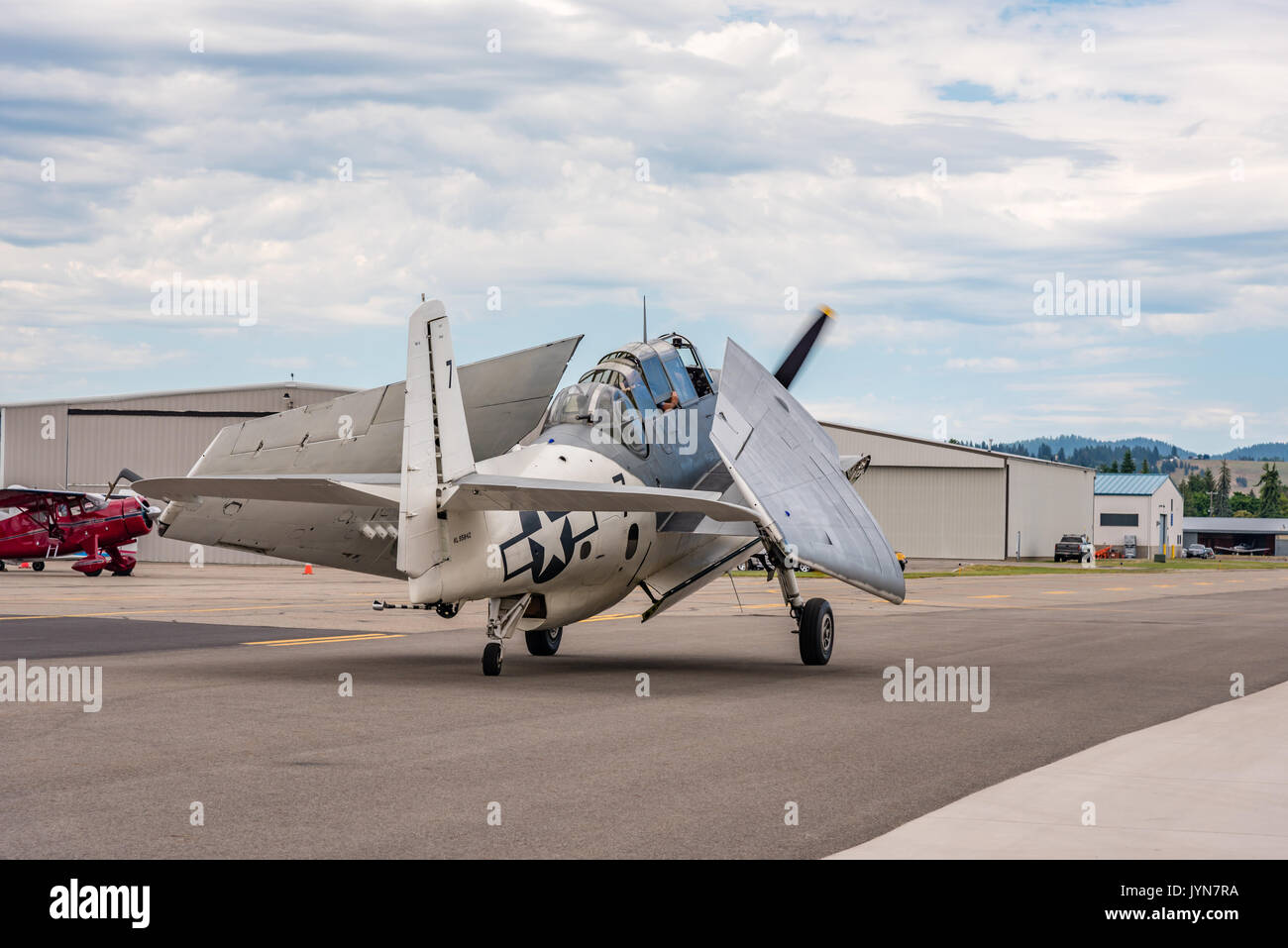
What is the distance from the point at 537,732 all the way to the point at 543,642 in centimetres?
726

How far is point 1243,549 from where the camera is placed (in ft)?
571

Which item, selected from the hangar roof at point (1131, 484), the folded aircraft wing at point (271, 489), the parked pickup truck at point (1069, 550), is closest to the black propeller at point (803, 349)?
the folded aircraft wing at point (271, 489)

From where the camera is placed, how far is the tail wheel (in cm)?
1471

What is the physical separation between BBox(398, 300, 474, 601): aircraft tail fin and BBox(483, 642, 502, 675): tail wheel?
5.71ft

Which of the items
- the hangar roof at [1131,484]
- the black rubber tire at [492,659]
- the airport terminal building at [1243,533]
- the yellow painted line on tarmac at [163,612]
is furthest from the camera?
the airport terminal building at [1243,533]

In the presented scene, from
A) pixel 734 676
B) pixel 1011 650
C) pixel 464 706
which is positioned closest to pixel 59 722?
pixel 464 706

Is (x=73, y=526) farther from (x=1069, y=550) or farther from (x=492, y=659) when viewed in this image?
(x=1069, y=550)

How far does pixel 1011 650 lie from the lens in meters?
19.4

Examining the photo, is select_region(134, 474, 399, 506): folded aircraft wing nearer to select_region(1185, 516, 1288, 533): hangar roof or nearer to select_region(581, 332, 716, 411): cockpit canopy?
select_region(581, 332, 716, 411): cockpit canopy

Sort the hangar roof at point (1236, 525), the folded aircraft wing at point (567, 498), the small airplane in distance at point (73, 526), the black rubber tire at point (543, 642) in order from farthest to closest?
the hangar roof at point (1236, 525) → the small airplane in distance at point (73, 526) → the black rubber tire at point (543, 642) → the folded aircraft wing at point (567, 498)

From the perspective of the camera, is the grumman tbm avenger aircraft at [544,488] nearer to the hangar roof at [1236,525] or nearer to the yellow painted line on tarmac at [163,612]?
the yellow painted line on tarmac at [163,612]

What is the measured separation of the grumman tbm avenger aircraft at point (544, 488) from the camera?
43.3ft

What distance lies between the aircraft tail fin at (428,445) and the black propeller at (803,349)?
9123 millimetres
